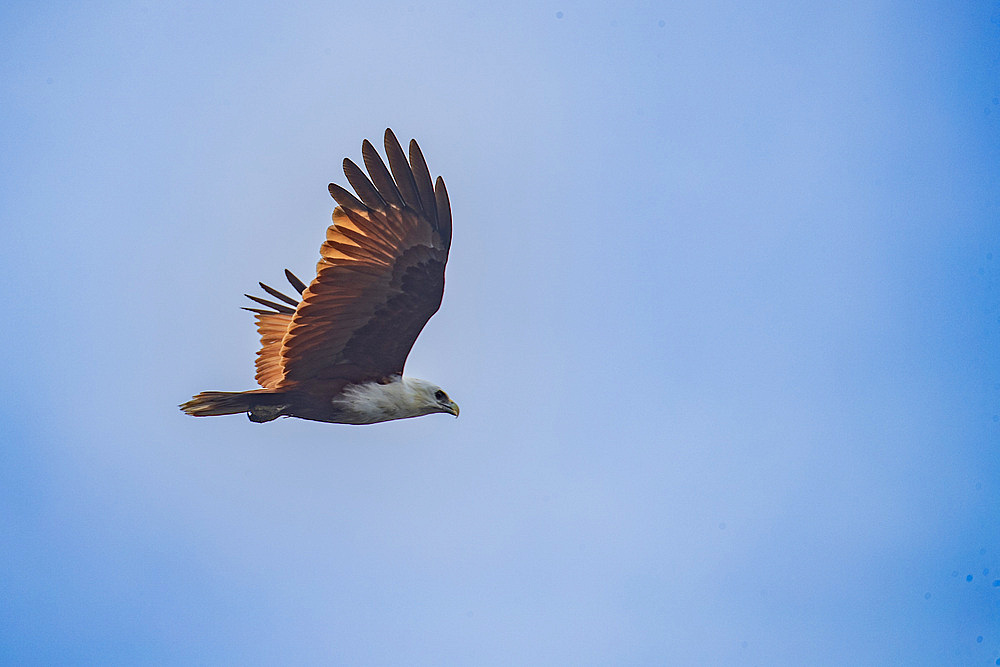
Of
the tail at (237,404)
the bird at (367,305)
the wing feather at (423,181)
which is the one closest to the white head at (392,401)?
the bird at (367,305)

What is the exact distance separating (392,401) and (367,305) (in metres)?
1.17

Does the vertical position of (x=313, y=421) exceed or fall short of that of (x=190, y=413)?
it exceeds it

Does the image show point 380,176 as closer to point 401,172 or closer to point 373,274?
point 401,172

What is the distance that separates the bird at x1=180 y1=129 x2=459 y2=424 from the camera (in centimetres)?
889

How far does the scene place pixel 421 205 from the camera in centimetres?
891

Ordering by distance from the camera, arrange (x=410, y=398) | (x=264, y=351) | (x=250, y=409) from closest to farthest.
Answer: (x=250, y=409) → (x=410, y=398) → (x=264, y=351)

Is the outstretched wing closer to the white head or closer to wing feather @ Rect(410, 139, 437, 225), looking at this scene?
the white head

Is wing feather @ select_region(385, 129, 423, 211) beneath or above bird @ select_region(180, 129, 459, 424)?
above

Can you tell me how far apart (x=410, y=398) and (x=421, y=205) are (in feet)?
7.09

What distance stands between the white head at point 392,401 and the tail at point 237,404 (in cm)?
63

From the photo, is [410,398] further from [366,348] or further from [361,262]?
[361,262]

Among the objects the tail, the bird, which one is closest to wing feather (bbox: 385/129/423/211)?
the bird

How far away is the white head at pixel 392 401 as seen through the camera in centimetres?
985

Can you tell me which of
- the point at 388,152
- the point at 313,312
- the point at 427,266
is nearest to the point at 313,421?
the point at 313,312
